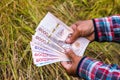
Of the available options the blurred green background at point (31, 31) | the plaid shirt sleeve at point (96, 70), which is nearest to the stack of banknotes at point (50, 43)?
the plaid shirt sleeve at point (96, 70)

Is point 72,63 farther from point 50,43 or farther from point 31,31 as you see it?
point 31,31

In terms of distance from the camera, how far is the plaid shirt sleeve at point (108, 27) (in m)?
1.93

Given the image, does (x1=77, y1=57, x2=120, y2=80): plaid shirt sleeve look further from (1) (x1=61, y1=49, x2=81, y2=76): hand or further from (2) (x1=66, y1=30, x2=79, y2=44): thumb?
(2) (x1=66, y1=30, x2=79, y2=44): thumb

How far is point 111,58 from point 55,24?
0.88m

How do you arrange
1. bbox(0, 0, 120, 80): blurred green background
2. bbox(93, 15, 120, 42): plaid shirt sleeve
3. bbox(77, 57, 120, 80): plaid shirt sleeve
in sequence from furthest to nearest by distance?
bbox(0, 0, 120, 80): blurred green background < bbox(93, 15, 120, 42): plaid shirt sleeve < bbox(77, 57, 120, 80): plaid shirt sleeve

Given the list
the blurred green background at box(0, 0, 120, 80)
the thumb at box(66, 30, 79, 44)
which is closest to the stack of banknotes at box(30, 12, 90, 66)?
the thumb at box(66, 30, 79, 44)

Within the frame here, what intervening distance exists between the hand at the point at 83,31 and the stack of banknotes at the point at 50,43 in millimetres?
22

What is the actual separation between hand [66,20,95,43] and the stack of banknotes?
0.07 ft

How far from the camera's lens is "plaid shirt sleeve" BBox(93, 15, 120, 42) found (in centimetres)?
193

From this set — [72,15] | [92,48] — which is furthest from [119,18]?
[72,15]

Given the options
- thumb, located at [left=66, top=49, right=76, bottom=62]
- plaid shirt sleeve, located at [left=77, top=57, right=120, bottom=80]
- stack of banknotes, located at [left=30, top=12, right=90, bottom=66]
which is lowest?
plaid shirt sleeve, located at [left=77, top=57, right=120, bottom=80]

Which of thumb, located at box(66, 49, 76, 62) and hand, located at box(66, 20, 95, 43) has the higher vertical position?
Answer: hand, located at box(66, 20, 95, 43)

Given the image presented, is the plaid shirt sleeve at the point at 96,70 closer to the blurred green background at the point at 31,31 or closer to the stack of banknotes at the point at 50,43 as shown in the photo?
the stack of banknotes at the point at 50,43

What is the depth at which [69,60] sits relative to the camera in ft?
6.07
